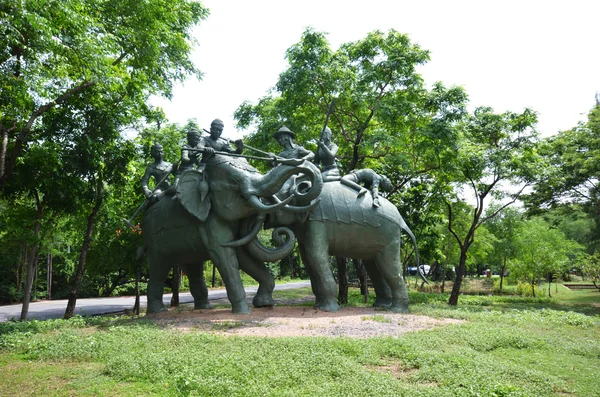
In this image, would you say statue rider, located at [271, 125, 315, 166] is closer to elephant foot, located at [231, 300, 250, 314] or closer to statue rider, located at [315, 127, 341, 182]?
statue rider, located at [315, 127, 341, 182]

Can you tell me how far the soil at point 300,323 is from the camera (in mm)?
8391

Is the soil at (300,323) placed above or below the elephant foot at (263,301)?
below

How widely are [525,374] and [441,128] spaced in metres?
10.4

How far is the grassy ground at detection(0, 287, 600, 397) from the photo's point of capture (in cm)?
540

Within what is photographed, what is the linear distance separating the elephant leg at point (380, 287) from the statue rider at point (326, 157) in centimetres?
256

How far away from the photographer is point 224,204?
1030 centimetres

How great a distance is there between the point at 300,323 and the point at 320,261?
1948 mm

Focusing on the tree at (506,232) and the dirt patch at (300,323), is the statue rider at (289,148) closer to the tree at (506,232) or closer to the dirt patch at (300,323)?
the dirt patch at (300,323)

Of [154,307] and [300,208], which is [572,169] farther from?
[154,307]

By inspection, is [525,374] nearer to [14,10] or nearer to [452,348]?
[452,348]

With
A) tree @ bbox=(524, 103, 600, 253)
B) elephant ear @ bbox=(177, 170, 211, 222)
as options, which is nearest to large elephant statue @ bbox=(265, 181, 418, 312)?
elephant ear @ bbox=(177, 170, 211, 222)

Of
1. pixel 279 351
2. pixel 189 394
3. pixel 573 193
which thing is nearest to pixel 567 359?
pixel 279 351

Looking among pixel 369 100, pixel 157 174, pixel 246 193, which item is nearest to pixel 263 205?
pixel 246 193

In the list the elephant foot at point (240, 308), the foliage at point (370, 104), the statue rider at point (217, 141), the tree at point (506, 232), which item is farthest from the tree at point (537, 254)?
the statue rider at point (217, 141)
